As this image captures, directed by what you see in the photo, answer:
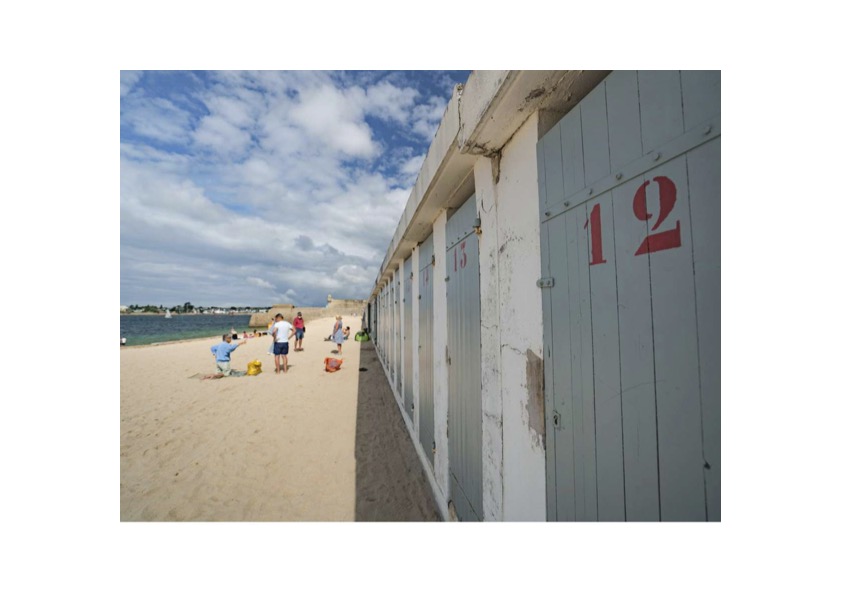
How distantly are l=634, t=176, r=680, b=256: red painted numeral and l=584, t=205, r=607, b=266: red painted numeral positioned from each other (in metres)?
0.18

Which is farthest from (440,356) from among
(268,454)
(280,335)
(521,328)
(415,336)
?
(280,335)

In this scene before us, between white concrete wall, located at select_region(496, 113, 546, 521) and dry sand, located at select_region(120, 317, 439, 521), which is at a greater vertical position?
white concrete wall, located at select_region(496, 113, 546, 521)

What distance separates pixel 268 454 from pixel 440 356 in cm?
339

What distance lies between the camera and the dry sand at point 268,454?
3.73 metres

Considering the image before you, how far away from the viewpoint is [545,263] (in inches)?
67.4

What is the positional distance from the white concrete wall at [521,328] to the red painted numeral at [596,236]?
41 cm

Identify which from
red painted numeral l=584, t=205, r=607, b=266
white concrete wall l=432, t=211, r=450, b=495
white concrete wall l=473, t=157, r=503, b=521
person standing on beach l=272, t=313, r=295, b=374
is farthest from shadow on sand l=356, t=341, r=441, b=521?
person standing on beach l=272, t=313, r=295, b=374

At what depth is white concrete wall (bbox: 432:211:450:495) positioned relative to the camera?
3.51 m

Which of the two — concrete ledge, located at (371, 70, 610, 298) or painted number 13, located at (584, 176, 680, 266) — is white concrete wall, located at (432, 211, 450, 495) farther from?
painted number 13, located at (584, 176, 680, 266)

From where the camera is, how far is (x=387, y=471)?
448 cm

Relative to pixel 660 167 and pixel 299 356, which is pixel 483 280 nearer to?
pixel 660 167

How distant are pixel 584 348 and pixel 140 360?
18734 millimetres

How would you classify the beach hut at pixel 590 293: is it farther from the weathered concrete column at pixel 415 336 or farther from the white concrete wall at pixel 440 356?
the weathered concrete column at pixel 415 336

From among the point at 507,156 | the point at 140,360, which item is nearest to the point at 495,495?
the point at 507,156
